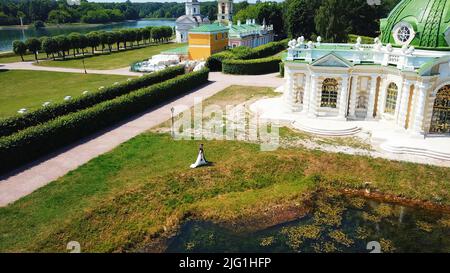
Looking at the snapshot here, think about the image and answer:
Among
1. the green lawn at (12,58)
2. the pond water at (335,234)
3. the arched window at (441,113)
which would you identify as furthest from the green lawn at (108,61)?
the pond water at (335,234)

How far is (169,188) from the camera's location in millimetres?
18312

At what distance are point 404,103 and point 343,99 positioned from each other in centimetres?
405

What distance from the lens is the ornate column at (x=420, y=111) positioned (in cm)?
2322

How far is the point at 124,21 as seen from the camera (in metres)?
198

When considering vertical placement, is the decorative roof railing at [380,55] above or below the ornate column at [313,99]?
above

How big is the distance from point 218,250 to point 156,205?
4147 millimetres

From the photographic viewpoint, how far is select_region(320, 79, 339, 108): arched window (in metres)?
27.3

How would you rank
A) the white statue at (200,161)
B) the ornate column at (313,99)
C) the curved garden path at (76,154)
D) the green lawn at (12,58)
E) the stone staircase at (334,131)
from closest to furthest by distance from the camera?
the curved garden path at (76,154) < the white statue at (200,161) < the stone staircase at (334,131) < the ornate column at (313,99) < the green lawn at (12,58)

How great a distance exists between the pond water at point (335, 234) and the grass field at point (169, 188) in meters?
1.17

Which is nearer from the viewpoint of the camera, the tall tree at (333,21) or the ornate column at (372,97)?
the ornate column at (372,97)

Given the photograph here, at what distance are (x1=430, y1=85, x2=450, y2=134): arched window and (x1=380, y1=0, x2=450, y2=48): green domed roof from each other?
3157mm

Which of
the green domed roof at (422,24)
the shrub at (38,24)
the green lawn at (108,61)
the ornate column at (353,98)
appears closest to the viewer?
the green domed roof at (422,24)

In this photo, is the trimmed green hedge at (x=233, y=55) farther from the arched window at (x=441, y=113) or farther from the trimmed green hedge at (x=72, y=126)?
the arched window at (x=441, y=113)
